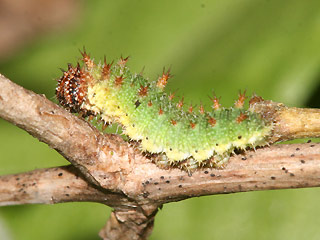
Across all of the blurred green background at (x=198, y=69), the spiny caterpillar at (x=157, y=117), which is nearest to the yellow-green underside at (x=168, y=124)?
the spiny caterpillar at (x=157, y=117)

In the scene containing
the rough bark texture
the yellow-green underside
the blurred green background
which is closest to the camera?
the rough bark texture

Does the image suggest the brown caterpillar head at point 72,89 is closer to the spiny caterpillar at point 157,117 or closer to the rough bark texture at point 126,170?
the spiny caterpillar at point 157,117

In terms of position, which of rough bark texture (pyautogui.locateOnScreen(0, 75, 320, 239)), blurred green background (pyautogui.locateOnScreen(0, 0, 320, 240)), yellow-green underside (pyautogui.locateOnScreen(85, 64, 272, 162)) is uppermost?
blurred green background (pyautogui.locateOnScreen(0, 0, 320, 240))

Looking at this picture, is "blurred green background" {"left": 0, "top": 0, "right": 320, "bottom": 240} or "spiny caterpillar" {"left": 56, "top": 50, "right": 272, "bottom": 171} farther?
"blurred green background" {"left": 0, "top": 0, "right": 320, "bottom": 240}

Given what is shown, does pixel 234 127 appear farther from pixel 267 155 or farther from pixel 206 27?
pixel 206 27

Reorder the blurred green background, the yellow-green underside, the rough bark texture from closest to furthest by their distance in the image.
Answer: the rough bark texture
the yellow-green underside
the blurred green background

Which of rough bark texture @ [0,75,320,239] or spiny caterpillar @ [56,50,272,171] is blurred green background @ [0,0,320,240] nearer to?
spiny caterpillar @ [56,50,272,171]

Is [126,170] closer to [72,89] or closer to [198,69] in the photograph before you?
[72,89]

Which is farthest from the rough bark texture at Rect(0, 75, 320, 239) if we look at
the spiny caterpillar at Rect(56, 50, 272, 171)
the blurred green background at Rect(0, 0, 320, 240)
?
the blurred green background at Rect(0, 0, 320, 240)

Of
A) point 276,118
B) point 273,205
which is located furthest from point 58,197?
point 273,205
